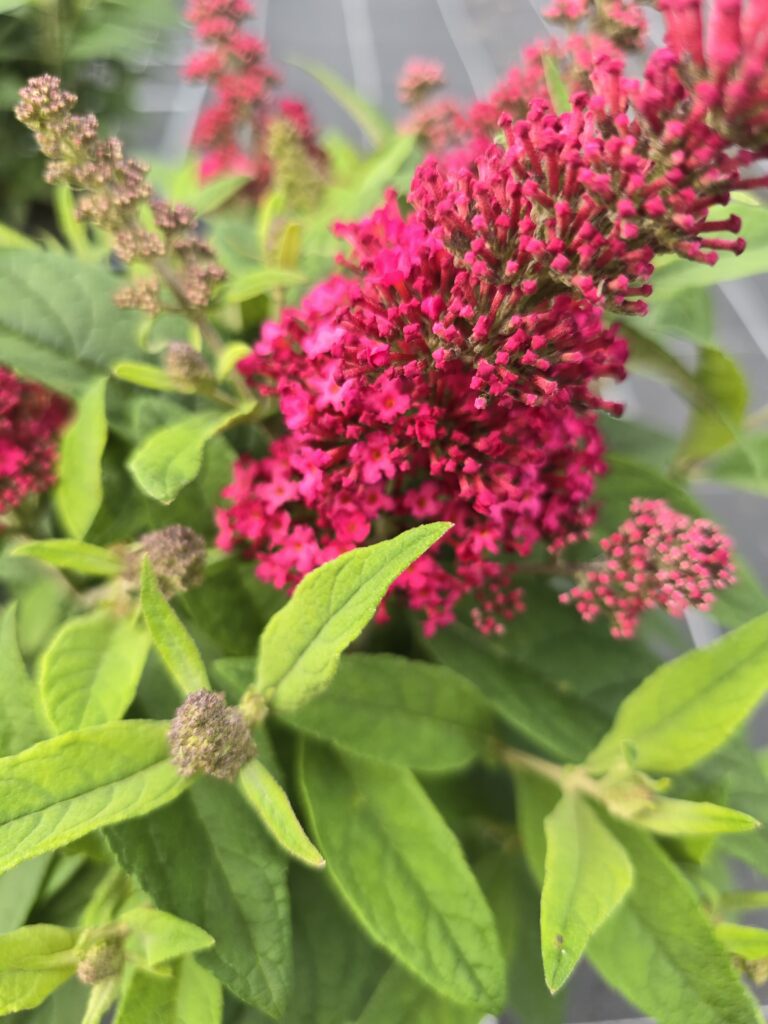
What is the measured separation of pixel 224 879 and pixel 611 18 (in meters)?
0.55

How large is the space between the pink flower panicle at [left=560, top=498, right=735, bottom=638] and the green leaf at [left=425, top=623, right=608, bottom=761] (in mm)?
67

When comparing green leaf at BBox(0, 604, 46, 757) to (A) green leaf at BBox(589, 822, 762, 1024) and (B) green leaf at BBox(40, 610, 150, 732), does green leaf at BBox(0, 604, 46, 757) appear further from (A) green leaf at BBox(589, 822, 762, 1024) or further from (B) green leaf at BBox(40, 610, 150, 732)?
(A) green leaf at BBox(589, 822, 762, 1024)

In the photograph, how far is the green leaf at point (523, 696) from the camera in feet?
1.50

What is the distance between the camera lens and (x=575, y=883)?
38cm

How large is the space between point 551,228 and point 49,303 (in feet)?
1.08

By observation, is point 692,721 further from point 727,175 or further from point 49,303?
point 49,303

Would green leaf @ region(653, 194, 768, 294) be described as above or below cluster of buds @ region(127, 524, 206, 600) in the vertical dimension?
above

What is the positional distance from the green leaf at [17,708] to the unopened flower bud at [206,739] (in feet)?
0.32

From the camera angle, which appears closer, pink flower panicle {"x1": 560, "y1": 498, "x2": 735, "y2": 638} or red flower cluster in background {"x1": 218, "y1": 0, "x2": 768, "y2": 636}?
red flower cluster in background {"x1": 218, "y1": 0, "x2": 768, "y2": 636}

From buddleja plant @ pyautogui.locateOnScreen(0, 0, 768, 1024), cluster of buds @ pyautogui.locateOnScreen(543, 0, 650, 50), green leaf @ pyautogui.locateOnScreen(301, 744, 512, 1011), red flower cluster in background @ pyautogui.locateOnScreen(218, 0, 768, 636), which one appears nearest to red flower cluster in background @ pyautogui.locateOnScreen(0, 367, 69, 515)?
buddleja plant @ pyautogui.locateOnScreen(0, 0, 768, 1024)

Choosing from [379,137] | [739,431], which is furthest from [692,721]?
[379,137]

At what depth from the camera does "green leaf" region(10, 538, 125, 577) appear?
16.5 inches

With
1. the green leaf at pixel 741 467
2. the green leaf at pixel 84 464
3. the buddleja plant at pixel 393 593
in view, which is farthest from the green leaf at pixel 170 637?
the green leaf at pixel 741 467

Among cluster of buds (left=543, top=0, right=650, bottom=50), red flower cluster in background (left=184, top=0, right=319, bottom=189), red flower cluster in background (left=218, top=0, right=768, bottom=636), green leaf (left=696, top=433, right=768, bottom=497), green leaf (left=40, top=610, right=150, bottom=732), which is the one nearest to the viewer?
red flower cluster in background (left=218, top=0, right=768, bottom=636)
